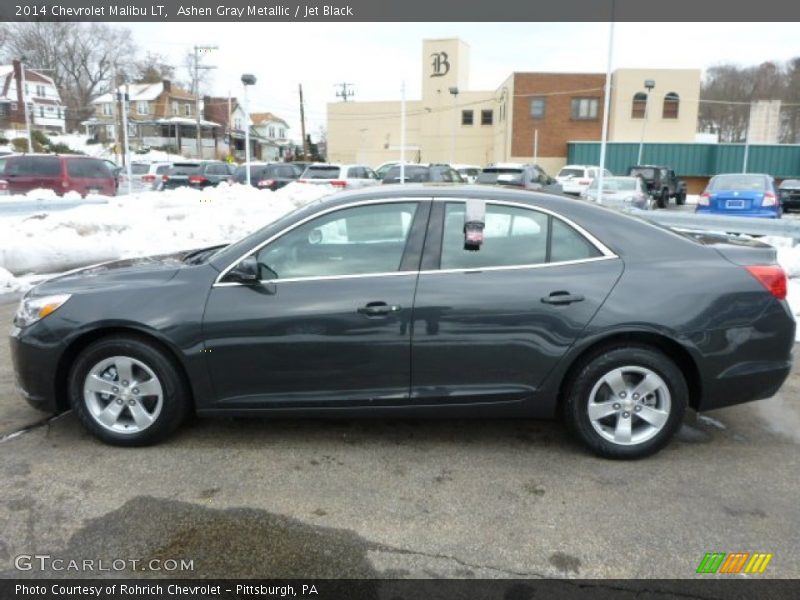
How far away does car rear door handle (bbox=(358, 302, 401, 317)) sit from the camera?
3787 millimetres

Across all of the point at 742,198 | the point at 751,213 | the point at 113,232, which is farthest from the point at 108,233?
the point at 751,213

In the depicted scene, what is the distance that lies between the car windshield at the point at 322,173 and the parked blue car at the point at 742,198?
13253 millimetres

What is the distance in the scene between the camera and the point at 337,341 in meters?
3.81

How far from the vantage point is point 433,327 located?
379cm

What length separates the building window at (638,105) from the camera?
42094 mm

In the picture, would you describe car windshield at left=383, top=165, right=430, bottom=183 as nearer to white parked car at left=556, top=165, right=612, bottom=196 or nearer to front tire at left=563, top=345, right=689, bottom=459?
white parked car at left=556, top=165, right=612, bottom=196

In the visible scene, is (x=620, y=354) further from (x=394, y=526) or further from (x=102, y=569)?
(x=102, y=569)

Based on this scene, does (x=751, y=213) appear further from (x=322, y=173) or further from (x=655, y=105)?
(x=655, y=105)

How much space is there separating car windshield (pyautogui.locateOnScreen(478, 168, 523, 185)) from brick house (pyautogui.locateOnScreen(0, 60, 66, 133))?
70510 millimetres

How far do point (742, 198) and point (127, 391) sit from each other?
1449 cm

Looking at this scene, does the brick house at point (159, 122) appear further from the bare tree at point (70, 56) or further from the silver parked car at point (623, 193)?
the silver parked car at point (623, 193)

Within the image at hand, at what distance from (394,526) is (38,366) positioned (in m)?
2.38

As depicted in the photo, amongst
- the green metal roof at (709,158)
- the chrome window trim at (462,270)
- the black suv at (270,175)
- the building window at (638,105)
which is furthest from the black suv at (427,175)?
the building window at (638,105)

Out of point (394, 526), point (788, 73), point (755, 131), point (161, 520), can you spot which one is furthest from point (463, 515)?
point (788, 73)
